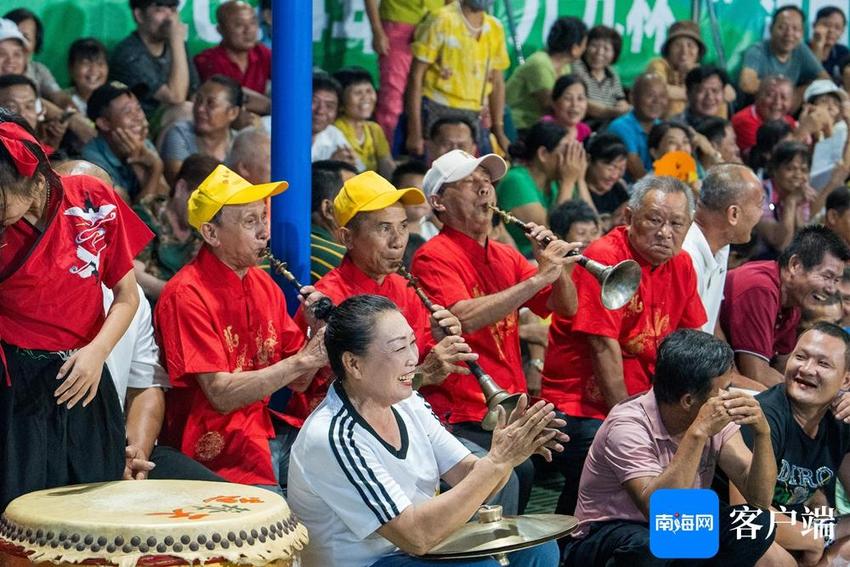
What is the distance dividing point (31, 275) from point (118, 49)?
11.9ft

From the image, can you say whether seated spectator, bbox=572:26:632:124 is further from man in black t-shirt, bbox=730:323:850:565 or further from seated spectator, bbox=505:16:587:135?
man in black t-shirt, bbox=730:323:850:565

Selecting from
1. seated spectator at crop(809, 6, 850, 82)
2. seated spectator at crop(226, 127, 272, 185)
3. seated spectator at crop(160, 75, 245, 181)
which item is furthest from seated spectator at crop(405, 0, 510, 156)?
seated spectator at crop(809, 6, 850, 82)

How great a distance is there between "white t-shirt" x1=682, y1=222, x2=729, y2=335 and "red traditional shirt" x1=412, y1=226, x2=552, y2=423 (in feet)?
2.83

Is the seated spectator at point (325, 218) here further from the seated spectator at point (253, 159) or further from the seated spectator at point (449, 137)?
the seated spectator at point (449, 137)

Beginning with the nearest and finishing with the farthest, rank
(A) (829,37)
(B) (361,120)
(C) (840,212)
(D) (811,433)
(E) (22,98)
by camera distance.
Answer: (D) (811,433) → (E) (22,98) → (C) (840,212) → (B) (361,120) → (A) (829,37)

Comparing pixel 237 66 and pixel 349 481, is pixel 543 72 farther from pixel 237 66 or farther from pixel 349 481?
Answer: pixel 349 481

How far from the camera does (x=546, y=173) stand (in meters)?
7.44

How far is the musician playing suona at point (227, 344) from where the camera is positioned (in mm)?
4168

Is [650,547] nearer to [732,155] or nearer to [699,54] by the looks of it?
[732,155]

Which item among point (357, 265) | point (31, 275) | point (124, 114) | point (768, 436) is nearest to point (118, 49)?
point (124, 114)

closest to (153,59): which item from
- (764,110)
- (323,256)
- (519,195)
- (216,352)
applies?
(519,195)

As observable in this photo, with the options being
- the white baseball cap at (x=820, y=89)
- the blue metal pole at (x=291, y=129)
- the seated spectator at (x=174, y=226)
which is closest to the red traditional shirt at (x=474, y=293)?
the blue metal pole at (x=291, y=129)

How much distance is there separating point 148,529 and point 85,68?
157 inches

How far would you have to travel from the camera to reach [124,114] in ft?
20.8
